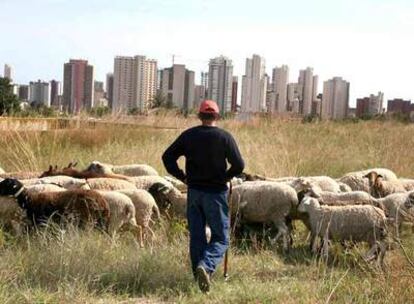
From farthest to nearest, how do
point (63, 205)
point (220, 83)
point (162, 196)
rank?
point (220, 83), point (162, 196), point (63, 205)

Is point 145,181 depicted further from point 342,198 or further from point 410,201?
point 410,201

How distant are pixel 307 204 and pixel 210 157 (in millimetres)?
2357

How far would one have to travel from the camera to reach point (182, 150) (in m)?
7.79

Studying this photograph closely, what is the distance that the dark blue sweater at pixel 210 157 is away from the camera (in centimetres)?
757

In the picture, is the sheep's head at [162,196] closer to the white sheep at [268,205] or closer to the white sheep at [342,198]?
the white sheep at [268,205]

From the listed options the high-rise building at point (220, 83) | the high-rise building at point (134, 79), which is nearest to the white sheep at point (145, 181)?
the high-rise building at point (134, 79)

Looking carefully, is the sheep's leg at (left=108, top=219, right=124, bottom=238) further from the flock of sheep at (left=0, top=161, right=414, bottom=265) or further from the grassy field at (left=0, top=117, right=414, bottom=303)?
the grassy field at (left=0, top=117, right=414, bottom=303)

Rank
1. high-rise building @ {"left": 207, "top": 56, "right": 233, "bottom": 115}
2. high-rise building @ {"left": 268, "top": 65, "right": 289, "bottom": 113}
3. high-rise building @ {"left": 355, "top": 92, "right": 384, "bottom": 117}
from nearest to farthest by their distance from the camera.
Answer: high-rise building @ {"left": 207, "top": 56, "right": 233, "bottom": 115}
high-rise building @ {"left": 268, "top": 65, "right": 289, "bottom": 113}
high-rise building @ {"left": 355, "top": 92, "right": 384, "bottom": 117}

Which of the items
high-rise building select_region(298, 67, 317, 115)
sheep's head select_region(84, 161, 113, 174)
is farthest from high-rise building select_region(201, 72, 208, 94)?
sheep's head select_region(84, 161, 113, 174)

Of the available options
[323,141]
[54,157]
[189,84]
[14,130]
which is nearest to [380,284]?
[54,157]

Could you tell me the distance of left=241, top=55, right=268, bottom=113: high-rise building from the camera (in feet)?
104

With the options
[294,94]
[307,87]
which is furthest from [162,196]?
[307,87]

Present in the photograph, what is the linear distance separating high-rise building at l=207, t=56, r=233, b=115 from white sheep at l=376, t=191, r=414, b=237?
24957mm

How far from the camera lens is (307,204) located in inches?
369
